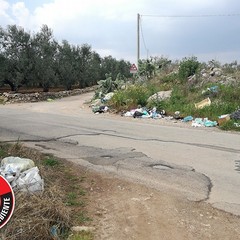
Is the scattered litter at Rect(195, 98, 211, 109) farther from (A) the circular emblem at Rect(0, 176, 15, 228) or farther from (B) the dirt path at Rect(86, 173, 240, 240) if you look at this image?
(A) the circular emblem at Rect(0, 176, 15, 228)

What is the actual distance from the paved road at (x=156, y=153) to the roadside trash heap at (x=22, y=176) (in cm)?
191

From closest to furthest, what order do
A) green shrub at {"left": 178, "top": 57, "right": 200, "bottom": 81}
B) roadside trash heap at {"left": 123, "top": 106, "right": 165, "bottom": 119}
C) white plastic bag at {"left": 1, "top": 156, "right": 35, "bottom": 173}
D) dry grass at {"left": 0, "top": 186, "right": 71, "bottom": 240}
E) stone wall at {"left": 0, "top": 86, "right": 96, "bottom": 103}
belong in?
dry grass at {"left": 0, "top": 186, "right": 71, "bottom": 240}
white plastic bag at {"left": 1, "top": 156, "right": 35, "bottom": 173}
roadside trash heap at {"left": 123, "top": 106, "right": 165, "bottom": 119}
green shrub at {"left": 178, "top": 57, "right": 200, "bottom": 81}
stone wall at {"left": 0, "top": 86, "right": 96, "bottom": 103}

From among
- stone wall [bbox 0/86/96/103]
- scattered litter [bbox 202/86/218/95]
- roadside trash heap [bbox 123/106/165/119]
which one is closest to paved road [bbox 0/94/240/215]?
roadside trash heap [bbox 123/106/165/119]

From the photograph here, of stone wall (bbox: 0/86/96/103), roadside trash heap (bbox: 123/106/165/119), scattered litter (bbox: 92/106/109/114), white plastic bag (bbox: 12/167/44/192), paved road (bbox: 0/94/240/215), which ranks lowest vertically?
stone wall (bbox: 0/86/96/103)

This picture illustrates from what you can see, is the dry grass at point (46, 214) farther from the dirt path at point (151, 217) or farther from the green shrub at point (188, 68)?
the green shrub at point (188, 68)

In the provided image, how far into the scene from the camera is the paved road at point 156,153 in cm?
582

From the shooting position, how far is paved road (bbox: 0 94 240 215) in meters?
5.82

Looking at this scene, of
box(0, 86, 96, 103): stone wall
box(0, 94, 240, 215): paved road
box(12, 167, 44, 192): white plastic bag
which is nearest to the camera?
box(12, 167, 44, 192): white plastic bag

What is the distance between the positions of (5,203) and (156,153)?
5780 millimetres

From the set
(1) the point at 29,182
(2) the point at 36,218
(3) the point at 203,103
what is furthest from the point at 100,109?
(2) the point at 36,218

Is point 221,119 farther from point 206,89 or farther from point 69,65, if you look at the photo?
point 69,65

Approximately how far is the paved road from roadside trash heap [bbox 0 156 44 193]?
6.27ft

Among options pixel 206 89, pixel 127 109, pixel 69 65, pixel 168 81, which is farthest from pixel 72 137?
pixel 69 65

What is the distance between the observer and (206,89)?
18141 mm
